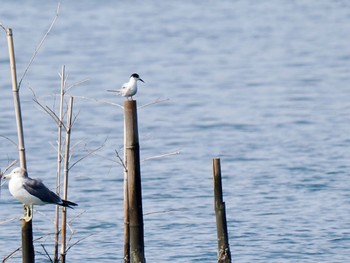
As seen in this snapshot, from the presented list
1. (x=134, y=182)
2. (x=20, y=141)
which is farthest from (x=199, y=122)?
(x=20, y=141)

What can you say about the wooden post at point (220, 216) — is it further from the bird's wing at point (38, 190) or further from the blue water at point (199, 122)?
the bird's wing at point (38, 190)

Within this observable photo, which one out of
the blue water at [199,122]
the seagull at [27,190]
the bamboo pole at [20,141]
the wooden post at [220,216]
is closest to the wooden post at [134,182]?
the seagull at [27,190]

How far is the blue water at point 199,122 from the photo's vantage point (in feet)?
81.4

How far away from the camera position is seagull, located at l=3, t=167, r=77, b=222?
52.0 ft

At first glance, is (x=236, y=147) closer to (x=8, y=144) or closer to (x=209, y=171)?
(x=209, y=171)

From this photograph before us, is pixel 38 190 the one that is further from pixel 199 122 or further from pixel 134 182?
pixel 199 122

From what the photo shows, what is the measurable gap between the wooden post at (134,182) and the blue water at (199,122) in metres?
2.12

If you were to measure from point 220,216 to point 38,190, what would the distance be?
3073 millimetres

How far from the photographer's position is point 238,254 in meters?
22.8

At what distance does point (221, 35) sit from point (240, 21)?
542 centimetres

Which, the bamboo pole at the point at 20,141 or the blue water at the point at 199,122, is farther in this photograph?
the blue water at the point at 199,122

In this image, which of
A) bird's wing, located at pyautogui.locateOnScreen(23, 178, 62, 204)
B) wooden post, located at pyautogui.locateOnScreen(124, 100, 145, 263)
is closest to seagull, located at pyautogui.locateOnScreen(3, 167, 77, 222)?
bird's wing, located at pyautogui.locateOnScreen(23, 178, 62, 204)

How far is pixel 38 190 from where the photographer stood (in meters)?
16.0

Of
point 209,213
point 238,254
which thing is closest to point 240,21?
point 209,213
